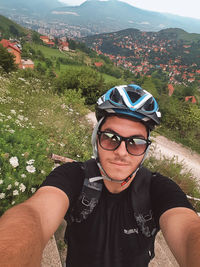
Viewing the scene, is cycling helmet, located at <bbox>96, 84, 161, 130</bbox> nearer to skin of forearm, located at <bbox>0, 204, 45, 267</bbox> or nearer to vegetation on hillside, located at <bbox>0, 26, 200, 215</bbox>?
skin of forearm, located at <bbox>0, 204, 45, 267</bbox>

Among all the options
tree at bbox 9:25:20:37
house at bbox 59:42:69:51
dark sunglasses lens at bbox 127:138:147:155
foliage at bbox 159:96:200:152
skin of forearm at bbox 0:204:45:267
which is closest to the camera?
skin of forearm at bbox 0:204:45:267

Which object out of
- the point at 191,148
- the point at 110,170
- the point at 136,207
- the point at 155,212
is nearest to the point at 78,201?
the point at 110,170

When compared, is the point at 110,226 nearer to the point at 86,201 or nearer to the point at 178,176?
the point at 86,201

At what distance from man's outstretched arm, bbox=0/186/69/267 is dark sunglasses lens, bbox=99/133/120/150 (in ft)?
2.34

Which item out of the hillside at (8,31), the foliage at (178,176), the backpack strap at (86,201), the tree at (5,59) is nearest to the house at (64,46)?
the hillside at (8,31)

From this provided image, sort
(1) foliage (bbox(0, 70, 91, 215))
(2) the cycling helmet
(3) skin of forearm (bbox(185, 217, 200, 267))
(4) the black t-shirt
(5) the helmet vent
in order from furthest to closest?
(1) foliage (bbox(0, 70, 91, 215))
(5) the helmet vent
(2) the cycling helmet
(4) the black t-shirt
(3) skin of forearm (bbox(185, 217, 200, 267))

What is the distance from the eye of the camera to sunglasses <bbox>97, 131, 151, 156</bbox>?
74.8 inches

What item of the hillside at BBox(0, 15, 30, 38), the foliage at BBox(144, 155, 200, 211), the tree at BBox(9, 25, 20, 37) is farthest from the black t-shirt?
the tree at BBox(9, 25, 20, 37)

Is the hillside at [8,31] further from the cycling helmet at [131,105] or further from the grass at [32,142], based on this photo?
the cycling helmet at [131,105]

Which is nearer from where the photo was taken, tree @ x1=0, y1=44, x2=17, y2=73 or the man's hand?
the man's hand

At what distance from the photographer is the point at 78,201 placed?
173 cm

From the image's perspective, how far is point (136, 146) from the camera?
1.94m

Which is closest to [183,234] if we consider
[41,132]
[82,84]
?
[41,132]

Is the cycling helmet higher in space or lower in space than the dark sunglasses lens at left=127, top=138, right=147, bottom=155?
higher
